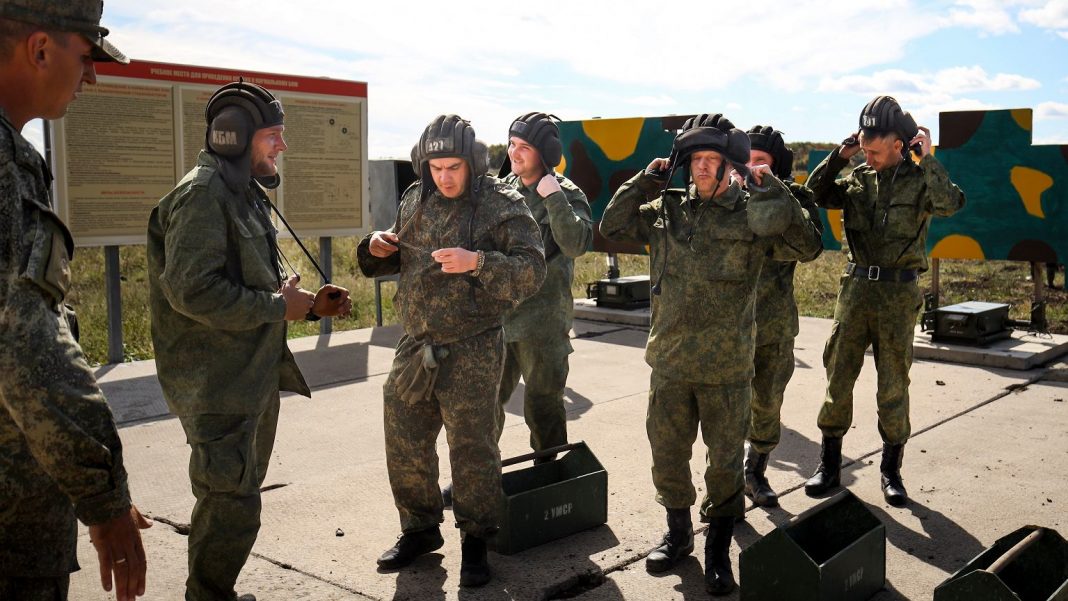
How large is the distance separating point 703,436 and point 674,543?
20.8 inches

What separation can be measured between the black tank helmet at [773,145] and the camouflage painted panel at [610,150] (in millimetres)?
6245

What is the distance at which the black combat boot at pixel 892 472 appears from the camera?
5.31m

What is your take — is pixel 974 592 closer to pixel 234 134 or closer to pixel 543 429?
pixel 543 429

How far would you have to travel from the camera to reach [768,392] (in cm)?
544

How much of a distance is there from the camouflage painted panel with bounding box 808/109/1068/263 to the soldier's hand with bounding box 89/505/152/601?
348 inches

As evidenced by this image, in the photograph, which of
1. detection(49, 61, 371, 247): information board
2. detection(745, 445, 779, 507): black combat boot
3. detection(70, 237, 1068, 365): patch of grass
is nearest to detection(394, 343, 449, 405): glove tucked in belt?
detection(745, 445, 779, 507): black combat boot

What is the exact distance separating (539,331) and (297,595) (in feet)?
6.20

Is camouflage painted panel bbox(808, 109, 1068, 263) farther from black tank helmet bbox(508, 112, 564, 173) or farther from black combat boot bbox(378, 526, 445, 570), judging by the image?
black combat boot bbox(378, 526, 445, 570)

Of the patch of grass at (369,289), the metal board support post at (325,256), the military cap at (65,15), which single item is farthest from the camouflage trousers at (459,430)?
the patch of grass at (369,289)

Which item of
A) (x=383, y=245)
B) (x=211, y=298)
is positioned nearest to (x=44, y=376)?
(x=211, y=298)

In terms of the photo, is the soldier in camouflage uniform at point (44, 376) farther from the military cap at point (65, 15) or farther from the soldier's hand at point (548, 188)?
the soldier's hand at point (548, 188)

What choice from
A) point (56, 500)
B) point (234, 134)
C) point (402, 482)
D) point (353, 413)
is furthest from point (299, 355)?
point (56, 500)

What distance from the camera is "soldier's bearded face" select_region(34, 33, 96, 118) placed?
2150mm

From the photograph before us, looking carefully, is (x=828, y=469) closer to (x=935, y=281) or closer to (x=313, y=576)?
(x=313, y=576)
